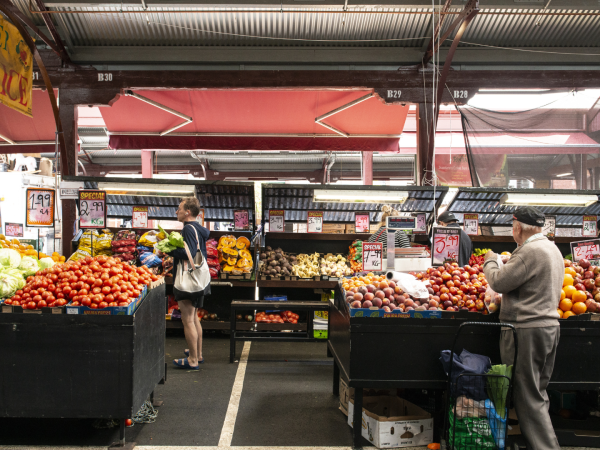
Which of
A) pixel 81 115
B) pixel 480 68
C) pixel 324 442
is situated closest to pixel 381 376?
pixel 324 442

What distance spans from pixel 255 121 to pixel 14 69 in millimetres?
4128

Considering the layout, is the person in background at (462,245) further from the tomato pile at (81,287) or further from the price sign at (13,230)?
the price sign at (13,230)

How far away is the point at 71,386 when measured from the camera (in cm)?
318

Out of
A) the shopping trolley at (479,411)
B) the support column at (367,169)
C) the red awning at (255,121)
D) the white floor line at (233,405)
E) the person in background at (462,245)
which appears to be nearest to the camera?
the shopping trolley at (479,411)

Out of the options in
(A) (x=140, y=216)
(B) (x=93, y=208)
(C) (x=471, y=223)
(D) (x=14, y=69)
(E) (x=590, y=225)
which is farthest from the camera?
(E) (x=590, y=225)

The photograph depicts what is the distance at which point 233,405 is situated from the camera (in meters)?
4.11

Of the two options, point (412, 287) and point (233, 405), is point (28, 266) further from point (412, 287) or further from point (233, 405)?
point (412, 287)

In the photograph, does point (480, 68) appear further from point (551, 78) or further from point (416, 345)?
point (416, 345)

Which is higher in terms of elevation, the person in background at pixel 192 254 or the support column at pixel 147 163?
the support column at pixel 147 163

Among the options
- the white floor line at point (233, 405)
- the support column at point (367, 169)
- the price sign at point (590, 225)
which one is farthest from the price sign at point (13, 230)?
the price sign at point (590, 225)

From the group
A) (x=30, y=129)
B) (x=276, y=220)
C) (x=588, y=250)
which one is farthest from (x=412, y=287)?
(x=30, y=129)

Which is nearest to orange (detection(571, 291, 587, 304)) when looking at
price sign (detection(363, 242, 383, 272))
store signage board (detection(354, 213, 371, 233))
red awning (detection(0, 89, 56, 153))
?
price sign (detection(363, 242, 383, 272))

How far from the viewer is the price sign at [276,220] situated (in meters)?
7.14

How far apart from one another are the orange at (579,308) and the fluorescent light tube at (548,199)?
11.0 feet
